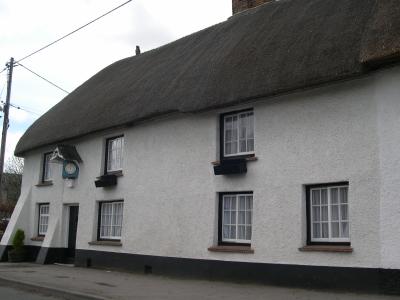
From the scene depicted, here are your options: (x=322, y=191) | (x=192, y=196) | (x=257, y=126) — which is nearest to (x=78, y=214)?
(x=192, y=196)

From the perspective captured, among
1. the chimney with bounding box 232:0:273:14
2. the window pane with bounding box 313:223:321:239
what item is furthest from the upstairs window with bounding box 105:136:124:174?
the window pane with bounding box 313:223:321:239

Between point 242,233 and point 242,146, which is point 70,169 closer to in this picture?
point 242,146

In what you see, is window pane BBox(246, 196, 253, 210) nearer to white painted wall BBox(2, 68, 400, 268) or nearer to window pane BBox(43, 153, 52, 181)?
white painted wall BBox(2, 68, 400, 268)

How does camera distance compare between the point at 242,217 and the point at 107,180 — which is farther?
the point at 107,180

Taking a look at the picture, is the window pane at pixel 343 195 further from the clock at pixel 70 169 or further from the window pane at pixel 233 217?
the clock at pixel 70 169

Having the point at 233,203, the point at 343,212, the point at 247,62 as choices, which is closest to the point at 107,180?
the point at 233,203

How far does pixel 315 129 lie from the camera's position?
1150 centimetres

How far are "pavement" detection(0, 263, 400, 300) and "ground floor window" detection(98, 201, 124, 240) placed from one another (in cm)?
155

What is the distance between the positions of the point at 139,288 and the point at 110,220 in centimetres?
559

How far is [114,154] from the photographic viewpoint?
57.8 ft

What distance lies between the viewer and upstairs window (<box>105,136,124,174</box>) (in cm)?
1725

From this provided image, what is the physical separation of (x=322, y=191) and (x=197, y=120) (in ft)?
13.9

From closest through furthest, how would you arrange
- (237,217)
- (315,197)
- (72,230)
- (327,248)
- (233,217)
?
(327,248) → (315,197) → (237,217) → (233,217) → (72,230)

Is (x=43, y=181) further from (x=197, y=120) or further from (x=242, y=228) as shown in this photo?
(x=242, y=228)
